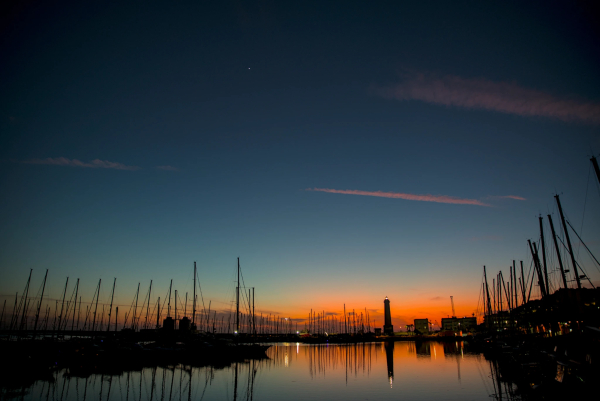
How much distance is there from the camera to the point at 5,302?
8256 centimetres

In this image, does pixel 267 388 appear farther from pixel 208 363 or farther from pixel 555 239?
pixel 555 239

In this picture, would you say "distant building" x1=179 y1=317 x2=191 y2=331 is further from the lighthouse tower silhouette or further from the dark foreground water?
the lighthouse tower silhouette

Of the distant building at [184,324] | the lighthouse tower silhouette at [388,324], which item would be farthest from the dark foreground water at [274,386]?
the lighthouse tower silhouette at [388,324]

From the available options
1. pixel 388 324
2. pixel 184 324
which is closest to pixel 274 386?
pixel 184 324

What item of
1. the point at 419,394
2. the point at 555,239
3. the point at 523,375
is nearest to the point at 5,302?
the point at 419,394

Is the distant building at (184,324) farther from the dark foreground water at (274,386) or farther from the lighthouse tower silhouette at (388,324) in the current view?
the lighthouse tower silhouette at (388,324)

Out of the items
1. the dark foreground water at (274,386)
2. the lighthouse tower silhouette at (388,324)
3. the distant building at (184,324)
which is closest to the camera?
the dark foreground water at (274,386)

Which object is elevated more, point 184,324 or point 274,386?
point 184,324

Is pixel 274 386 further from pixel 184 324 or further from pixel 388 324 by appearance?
pixel 388 324

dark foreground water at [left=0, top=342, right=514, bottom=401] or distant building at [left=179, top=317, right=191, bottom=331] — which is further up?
distant building at [left=179, top=317, right=191, bottom=331]

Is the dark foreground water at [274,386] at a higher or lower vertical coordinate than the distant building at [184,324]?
lower

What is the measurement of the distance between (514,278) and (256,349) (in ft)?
176

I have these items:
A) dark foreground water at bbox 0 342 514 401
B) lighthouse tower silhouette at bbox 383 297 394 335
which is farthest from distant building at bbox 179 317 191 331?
lighthouse tower silhouette at bbox 383 297 394 335

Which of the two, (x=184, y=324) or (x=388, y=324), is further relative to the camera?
(x=388, y=324)
